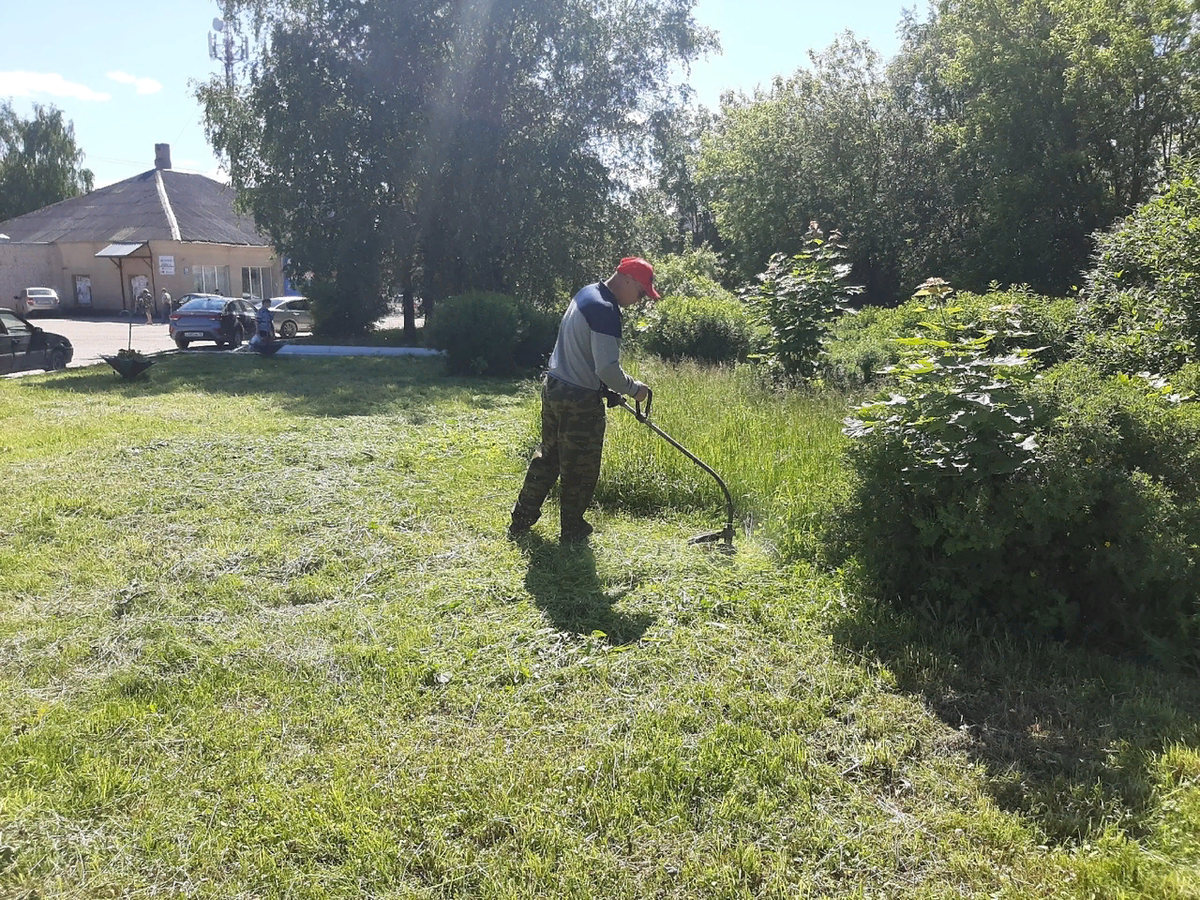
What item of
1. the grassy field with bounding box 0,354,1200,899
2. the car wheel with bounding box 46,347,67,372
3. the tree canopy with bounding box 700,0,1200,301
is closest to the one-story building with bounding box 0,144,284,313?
the car wheel with bounding box 46,347,67,372

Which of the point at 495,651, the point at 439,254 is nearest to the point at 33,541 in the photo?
the point at 495,651

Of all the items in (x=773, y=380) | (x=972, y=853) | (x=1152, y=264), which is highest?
(x=1152, y=264)

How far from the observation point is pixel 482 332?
51.4ft

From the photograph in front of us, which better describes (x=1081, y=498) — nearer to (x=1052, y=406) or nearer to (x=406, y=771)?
(x=1052, y=406)

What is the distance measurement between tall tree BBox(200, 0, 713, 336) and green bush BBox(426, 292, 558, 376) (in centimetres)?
483

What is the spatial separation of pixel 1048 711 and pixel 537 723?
2.03 m

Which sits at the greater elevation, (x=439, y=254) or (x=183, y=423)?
(x=439, y=254)

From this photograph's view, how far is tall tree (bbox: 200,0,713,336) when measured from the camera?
20.1 m

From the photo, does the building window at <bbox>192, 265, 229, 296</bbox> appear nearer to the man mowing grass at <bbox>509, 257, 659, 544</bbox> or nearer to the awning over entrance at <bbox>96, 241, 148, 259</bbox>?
the awning over entrance at <bbox>96, 241, 148, 259</bbox>

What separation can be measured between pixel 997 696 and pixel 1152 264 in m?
4.94

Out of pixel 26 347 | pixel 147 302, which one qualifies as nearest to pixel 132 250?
pixel 147 302

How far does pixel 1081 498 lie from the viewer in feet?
11.7

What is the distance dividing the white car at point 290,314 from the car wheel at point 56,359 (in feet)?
27.9

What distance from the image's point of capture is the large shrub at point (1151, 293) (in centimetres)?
546
